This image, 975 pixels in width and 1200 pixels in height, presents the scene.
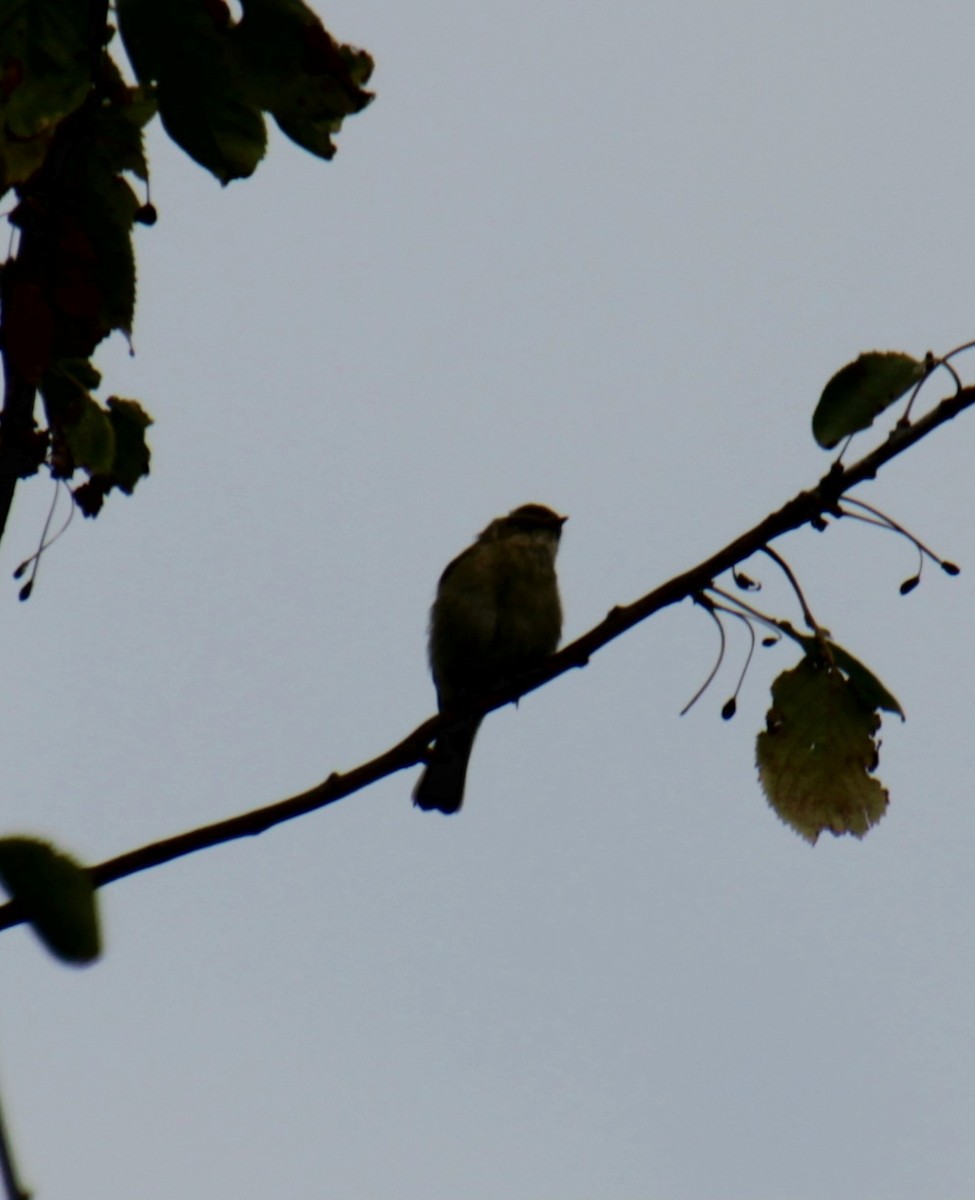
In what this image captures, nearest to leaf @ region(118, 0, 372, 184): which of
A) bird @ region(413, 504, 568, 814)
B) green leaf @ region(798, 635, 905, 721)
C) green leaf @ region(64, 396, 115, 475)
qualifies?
green leaf @ region(64, 396, 115, 475)

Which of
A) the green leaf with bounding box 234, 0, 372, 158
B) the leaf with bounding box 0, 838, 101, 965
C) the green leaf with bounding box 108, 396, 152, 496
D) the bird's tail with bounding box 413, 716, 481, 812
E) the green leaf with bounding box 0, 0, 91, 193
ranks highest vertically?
the bird's tail with bounding box 413, 716, 481, 812

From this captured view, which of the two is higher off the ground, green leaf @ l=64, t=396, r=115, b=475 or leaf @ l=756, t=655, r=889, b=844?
green leaf @ l=64, t=396, r=115, b=475

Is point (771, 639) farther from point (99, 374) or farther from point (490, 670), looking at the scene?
point (490, 670)

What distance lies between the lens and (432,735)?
122 inches

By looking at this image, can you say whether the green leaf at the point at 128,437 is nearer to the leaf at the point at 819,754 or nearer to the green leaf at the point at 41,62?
the green leaf at the point at 41,62

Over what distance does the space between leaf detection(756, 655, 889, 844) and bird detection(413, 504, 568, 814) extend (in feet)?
17.1

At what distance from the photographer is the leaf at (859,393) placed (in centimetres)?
273

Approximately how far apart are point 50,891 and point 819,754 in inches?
88.0

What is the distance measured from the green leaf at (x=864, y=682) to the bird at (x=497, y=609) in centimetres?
534

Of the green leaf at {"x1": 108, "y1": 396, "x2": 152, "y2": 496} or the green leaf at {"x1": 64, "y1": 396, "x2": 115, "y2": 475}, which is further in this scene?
the green leaf at {"x1": 108, "y1": 396, "x2": 152, "y2": 496}

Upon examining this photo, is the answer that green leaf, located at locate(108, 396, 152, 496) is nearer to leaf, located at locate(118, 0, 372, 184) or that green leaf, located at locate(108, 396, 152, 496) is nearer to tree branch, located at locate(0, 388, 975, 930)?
tree branch, located at locate(0, 388, 975, 930)

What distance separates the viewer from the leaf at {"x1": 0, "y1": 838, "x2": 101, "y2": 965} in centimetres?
123

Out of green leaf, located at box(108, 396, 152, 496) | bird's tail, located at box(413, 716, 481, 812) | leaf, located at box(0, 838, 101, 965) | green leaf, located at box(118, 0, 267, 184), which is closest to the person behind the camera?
leaf, located at box(0, 838, 101, 965)

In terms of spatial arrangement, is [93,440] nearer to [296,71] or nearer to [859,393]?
[296,71]
